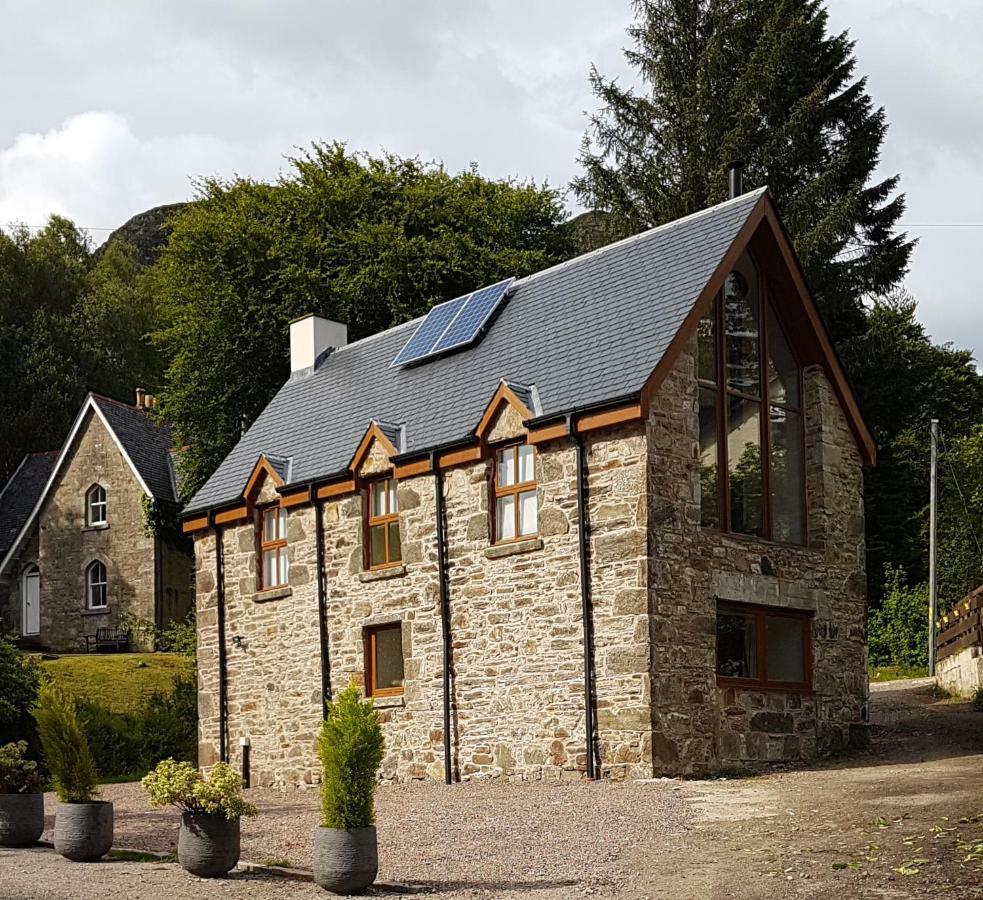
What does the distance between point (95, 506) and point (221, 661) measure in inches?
759

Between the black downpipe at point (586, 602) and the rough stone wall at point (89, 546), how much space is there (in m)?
25.1

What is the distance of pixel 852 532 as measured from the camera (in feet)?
79.4

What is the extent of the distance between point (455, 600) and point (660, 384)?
194 inches

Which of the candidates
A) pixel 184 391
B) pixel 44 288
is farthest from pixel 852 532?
pixel 44 288

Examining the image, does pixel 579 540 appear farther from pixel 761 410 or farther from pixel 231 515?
pixel 231 515

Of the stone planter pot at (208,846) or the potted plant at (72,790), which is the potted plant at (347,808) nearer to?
the stone planter pot at (208,846)

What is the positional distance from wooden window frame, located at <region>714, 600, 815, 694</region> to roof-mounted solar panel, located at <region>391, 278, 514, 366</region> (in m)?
7.20

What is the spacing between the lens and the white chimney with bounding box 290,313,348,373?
102ft

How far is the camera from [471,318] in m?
26.7

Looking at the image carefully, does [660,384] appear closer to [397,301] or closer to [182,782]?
[182,782]

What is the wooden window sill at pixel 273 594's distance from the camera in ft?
85.0

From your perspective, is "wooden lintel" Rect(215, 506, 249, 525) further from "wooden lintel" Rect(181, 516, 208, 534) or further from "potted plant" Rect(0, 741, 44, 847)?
"potted plant" Rect(0, 741, 44, 847)

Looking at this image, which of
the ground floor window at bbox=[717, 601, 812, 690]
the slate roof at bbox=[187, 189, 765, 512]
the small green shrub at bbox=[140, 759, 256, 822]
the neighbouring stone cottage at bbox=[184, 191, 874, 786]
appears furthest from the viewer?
the slate roof at bbox=[187, 189, 765, 512]

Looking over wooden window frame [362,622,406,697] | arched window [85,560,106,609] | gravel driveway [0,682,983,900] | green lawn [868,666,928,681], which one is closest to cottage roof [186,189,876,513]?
wooden window frame [362,622,406,697]
